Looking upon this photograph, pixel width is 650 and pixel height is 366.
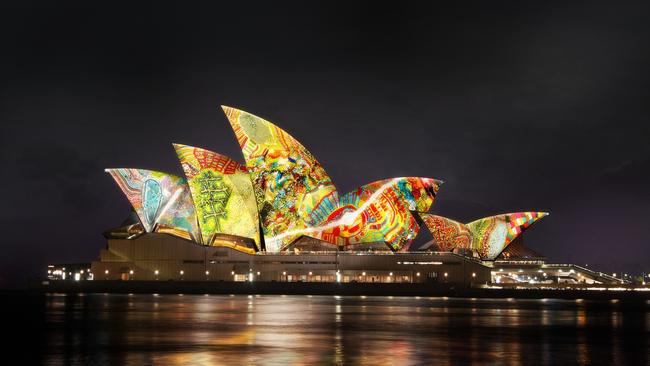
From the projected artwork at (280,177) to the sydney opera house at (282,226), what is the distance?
0.34 ft

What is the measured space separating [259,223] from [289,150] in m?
9.87

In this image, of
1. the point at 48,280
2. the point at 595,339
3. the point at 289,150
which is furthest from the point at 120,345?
the point at 48,280

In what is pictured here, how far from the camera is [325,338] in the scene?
28.1m

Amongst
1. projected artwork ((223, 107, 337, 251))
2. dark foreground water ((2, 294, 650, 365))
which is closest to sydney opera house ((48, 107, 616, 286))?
projected artwork ((223, 107, 337, 251))

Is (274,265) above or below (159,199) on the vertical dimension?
below

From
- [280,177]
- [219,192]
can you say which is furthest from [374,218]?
[219,192]

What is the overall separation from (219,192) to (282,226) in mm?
7585

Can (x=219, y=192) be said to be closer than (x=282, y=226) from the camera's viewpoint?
Yes

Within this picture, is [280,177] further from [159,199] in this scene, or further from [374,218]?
[159,199]

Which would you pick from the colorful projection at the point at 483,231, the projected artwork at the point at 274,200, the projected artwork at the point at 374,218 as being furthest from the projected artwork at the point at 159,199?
the colorful projection at the point at 483,231

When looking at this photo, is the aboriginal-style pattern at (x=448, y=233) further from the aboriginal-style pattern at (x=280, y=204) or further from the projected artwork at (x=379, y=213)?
the projected artwork at (x=379, y=213)

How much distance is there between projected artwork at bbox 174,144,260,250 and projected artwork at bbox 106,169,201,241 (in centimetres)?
209

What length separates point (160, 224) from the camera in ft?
295

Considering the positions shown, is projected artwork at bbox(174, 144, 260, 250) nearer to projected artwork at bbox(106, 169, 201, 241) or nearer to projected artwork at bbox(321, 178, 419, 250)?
projected artwork at bbox(106, 169, 201, 241)
